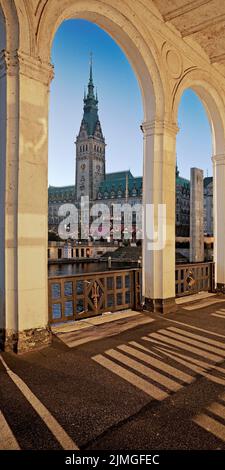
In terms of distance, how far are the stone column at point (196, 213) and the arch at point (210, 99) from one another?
28147mm

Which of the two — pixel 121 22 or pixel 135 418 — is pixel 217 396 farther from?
pixel 121 22

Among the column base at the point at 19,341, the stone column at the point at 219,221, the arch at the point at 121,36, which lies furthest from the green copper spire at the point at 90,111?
the column base at the point at 19,341

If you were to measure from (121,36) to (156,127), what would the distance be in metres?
1.78

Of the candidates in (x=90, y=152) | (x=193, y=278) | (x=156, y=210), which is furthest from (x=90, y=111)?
(x=156, y=210)

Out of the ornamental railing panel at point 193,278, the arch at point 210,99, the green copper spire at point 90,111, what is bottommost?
the ornamental railing panel at point 193,278

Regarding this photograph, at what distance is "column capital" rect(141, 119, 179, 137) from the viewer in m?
6.50

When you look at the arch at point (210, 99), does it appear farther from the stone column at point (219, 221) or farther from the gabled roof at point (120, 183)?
the gabled roof at point (120, 183)

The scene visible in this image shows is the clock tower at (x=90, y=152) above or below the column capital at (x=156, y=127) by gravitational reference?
above

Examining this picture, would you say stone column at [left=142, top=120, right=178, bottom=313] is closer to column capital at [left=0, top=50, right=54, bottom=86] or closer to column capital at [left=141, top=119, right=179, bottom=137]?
column capital at [left=141, top=119, right=179, bottom=137]

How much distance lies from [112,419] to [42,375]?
1.11m

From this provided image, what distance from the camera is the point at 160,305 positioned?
21.1 feet

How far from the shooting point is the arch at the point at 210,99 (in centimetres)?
711
